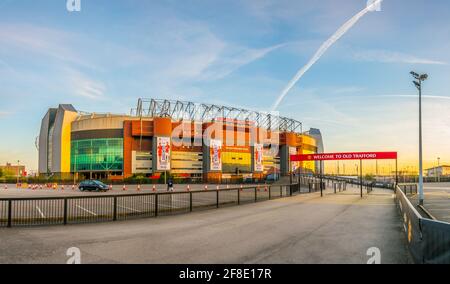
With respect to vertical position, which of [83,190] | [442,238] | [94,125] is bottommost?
[83,190]

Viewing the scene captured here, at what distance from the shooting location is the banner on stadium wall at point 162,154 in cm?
8019

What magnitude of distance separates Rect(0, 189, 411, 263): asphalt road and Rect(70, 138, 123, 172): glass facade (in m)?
73.0

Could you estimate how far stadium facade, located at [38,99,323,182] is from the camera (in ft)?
269

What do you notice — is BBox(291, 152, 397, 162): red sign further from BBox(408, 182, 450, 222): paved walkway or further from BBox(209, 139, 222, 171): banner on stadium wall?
BBox(209, 139, 222, 171): banner on stadium wall

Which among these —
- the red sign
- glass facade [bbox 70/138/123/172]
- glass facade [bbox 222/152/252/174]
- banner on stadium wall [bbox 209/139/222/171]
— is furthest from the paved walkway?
glass facade [bbox 70/138/123/172]

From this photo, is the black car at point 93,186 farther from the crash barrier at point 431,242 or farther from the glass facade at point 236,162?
the glass facade at point 236,162

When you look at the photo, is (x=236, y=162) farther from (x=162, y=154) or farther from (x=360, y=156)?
(x=360, y=156)

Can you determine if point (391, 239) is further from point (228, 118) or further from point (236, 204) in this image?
point (228, 118)

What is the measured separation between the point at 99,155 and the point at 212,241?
3187 inches

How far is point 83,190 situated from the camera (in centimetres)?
4156

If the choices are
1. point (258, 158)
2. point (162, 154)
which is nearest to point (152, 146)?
point (162, 154)

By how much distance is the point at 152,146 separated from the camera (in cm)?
8269
